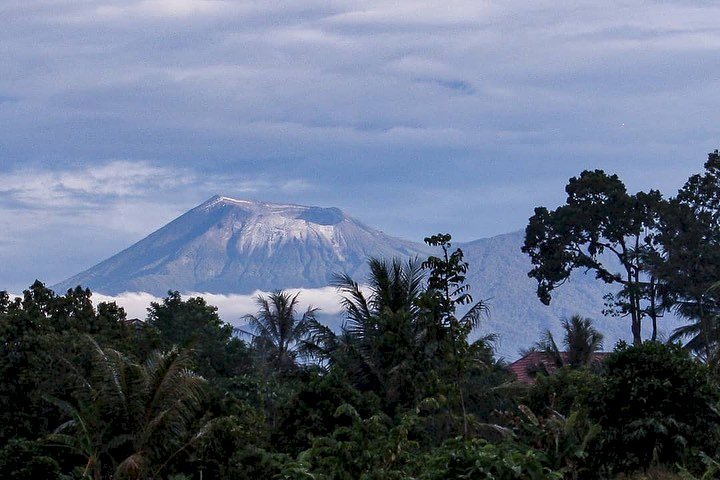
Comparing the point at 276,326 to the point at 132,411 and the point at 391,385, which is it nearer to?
the point at 391,385

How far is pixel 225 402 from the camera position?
101 ft

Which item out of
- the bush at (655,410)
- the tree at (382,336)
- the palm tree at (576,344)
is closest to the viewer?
the bush at (655,410)

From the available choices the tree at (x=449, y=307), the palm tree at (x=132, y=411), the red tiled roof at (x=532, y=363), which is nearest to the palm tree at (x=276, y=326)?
the red tiled roof at (x=532, y=363)

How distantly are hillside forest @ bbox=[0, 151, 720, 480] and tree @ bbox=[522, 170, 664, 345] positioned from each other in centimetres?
10

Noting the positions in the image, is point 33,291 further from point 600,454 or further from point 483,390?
point 600,454

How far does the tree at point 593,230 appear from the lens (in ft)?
163

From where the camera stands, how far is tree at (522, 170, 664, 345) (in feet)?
163

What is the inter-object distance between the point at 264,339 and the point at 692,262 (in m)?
18.1

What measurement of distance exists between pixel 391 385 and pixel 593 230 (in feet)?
75.6

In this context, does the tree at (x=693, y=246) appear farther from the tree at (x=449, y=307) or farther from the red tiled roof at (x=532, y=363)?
the tree at (x=449, y=307)

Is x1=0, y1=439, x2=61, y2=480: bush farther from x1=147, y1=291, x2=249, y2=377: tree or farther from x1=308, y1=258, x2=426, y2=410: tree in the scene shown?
x1=147, y1=291, x2=249, y2=377: tree

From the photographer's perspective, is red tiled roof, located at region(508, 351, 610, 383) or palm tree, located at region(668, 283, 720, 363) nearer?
palm tree, located at region(668, 283, 720, 363)

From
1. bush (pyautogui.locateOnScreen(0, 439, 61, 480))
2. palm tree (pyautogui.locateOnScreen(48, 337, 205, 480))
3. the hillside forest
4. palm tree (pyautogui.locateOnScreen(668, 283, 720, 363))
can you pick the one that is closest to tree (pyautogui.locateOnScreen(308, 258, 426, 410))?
the hillside forest

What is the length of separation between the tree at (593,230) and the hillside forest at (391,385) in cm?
10
